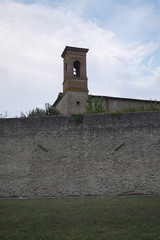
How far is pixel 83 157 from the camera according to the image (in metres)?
13.5

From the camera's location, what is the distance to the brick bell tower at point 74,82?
2998cm

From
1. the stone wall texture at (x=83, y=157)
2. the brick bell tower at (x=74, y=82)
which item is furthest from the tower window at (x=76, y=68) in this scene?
the stone wall texture at (x=83, y=157)

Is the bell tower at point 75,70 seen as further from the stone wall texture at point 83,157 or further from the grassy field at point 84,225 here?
the grassy field at point 84,225

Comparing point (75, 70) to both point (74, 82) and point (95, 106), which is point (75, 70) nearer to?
point (74, 82)

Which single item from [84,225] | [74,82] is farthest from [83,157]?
[74,82]

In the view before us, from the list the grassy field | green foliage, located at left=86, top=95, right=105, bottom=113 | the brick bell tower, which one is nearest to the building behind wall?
the brick bell tower

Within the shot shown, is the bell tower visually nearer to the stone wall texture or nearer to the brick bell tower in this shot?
the brick bell tower

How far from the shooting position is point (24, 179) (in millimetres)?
13703

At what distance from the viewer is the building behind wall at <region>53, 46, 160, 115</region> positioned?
2932 centimetres

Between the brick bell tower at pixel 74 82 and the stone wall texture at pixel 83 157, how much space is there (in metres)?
15.7

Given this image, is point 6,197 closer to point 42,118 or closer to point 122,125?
point 42,118

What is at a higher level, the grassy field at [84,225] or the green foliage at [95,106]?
the green foliage at [95,106]

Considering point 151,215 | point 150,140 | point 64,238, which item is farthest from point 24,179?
point 64,238

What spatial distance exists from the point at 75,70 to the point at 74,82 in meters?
1.95
